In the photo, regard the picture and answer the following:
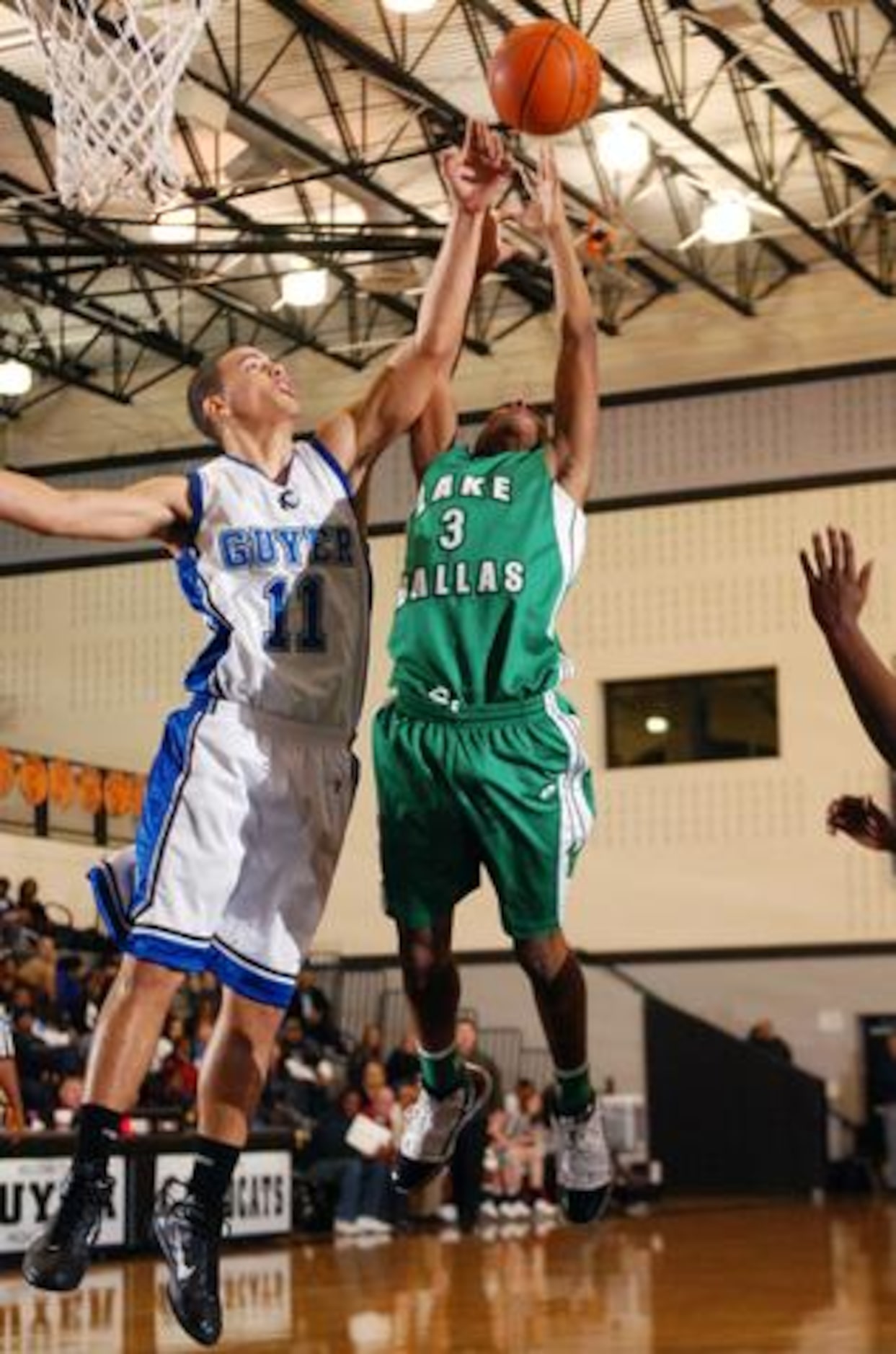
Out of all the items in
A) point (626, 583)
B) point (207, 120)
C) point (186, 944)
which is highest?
point (207, 120)

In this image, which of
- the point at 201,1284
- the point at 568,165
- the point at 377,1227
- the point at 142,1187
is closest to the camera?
the point at 201,1284

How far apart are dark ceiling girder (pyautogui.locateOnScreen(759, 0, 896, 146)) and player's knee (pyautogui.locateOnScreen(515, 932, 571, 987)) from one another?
543 inches

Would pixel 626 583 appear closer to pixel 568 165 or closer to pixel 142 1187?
pixel 568 165

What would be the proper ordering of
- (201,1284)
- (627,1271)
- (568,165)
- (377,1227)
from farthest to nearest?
(568,165) < (377,1227) < (627,1271) < (201,1284)

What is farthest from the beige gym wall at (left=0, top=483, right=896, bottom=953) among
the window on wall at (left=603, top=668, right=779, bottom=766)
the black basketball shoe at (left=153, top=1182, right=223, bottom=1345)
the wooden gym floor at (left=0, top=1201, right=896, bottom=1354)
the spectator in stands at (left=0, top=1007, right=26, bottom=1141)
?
the black basketball shoe at (left=153, top=1182, right=223, bottom=1345)

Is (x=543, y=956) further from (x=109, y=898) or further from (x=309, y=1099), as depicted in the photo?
(x=309, y=1099)

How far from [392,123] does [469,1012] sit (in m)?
10.4

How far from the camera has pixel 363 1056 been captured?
2091cm

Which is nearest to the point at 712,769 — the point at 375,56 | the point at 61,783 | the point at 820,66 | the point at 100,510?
the point at 61,783

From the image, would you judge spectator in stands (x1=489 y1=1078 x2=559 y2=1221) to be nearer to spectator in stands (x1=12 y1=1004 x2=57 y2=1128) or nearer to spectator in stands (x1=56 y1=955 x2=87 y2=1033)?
spectator in stands (x1=56 y1=955 x2=87 y2=1033)

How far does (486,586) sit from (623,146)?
45.2 feet

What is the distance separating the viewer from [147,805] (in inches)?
247

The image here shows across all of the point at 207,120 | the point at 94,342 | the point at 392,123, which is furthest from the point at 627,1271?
A: the point at 94,342

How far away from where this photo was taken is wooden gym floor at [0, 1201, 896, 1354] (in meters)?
9.55
